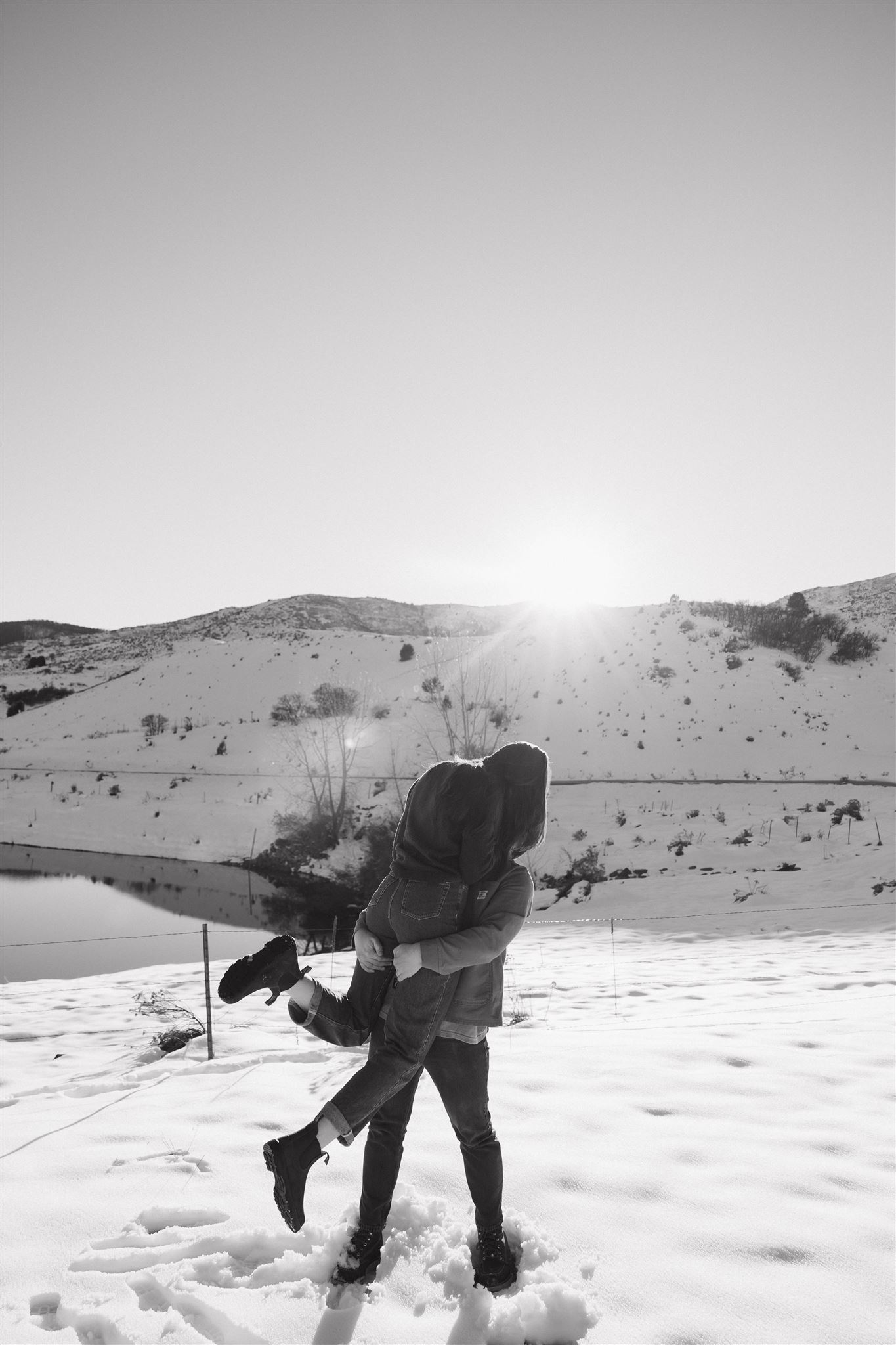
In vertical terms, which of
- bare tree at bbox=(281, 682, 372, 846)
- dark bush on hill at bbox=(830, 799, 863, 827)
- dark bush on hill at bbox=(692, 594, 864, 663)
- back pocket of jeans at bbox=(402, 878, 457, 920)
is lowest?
dark bush on hill at bbox=(830, 799, 863, 827)

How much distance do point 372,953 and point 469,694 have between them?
3459cm

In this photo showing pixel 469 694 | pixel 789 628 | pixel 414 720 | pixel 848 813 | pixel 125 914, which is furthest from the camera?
pixel 789 628

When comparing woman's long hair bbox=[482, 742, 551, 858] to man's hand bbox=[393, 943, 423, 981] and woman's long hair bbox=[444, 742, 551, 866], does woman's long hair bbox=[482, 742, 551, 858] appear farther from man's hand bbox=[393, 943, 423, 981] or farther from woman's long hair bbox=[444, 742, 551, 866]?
man's hand bbox=[393, 943, 423, 981]

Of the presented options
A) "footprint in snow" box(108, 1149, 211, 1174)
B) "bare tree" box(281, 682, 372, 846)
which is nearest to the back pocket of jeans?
"footprint in snow" box(108, 1149, 211, 1174)

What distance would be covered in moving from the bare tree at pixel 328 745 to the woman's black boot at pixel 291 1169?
21728 millimetres

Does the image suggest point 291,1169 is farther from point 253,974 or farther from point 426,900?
point 426,900

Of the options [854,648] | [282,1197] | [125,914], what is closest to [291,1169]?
[282,1197]

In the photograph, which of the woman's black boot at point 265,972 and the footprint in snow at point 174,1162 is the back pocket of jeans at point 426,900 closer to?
the woman's black boot at point 265,972

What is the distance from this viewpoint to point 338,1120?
2377mm

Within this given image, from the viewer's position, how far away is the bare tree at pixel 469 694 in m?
32.2

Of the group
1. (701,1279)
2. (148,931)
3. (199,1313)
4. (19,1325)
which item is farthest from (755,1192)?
(148,931)

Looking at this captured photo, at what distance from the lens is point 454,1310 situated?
2.33 metres

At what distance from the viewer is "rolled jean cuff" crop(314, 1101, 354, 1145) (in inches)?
93.4

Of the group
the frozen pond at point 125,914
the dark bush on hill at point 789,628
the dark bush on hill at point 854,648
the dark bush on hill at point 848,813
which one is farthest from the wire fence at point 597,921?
the dark bush on hill at point 854,648
